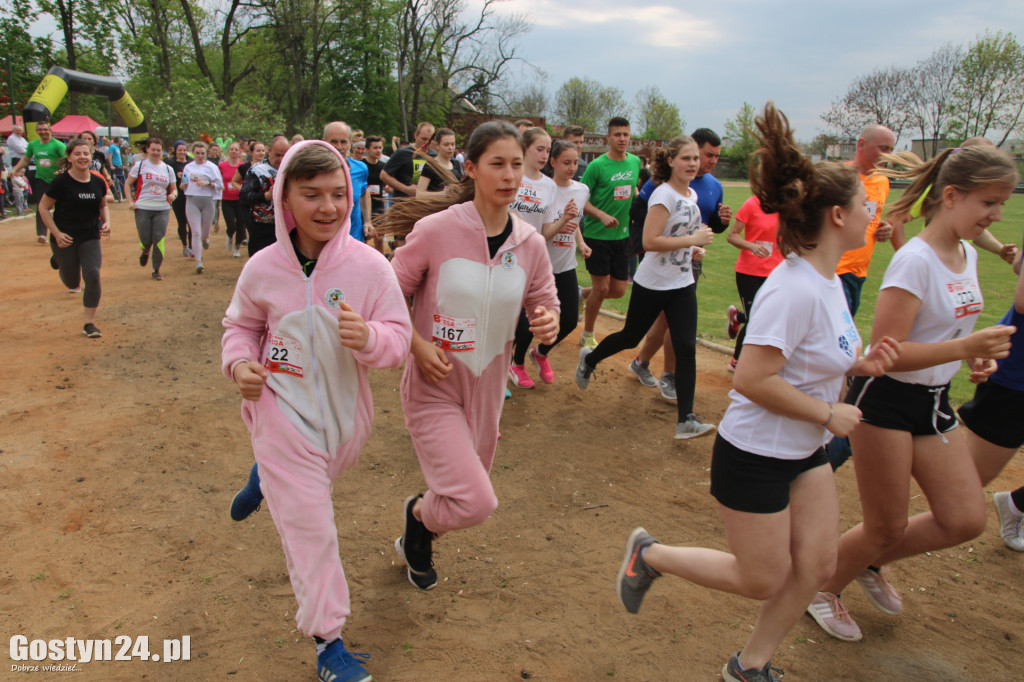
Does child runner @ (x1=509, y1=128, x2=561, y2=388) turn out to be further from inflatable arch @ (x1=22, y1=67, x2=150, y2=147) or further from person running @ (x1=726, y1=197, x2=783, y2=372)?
inflatable arch @ (x1=22, y1=67, x2=150, y2=147)

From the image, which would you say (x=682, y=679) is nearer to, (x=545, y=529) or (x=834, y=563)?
(x=834, y=563)

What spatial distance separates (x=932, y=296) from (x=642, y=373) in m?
4.16

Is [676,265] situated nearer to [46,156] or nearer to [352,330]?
[352,330]

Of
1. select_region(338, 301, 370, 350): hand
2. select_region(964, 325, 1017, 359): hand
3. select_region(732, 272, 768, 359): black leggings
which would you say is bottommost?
select_region(732, 272, 768, 359): black leggings

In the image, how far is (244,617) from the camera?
3.41 m

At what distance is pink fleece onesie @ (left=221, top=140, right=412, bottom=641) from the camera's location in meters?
2.80

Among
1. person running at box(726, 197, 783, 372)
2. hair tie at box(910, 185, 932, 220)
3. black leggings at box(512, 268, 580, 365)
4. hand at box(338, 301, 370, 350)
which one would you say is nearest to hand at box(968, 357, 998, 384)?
hair tie at box(910, 185, 932, 220)

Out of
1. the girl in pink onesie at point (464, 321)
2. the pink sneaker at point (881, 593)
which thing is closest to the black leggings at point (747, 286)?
the pink sneaker at point (881, 593)

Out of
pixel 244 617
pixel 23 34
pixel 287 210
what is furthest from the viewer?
pixel 23 34

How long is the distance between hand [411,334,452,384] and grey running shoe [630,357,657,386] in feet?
13.1

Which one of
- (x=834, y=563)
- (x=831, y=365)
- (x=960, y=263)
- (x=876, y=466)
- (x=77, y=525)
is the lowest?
(x=77, y=525)

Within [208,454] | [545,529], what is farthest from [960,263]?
[208,454]

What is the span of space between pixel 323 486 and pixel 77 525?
2.33 metres

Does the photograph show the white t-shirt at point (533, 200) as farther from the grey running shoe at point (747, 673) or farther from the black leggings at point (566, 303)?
the grey running shoe at point (747, 673)
